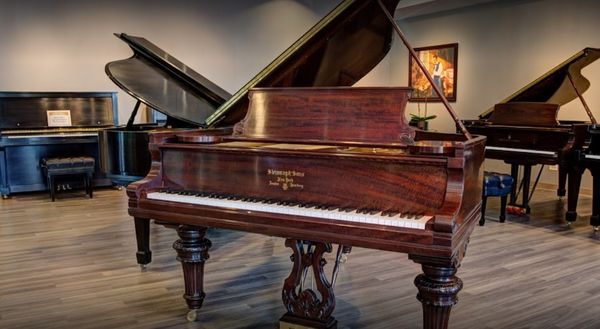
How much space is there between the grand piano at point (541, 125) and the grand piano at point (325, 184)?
2869 mm

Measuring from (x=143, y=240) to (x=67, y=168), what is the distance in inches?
130

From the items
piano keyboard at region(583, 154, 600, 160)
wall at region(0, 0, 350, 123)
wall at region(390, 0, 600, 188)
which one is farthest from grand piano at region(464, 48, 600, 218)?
wall at region(0, 0, 350, 123)

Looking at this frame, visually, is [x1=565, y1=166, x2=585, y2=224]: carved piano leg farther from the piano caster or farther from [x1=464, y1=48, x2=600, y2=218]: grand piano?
the piano caster

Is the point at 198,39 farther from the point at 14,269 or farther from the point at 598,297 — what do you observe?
the point at 598,297

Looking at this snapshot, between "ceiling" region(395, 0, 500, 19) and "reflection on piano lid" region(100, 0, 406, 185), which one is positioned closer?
"reflection on piano lid" region(100, 0, 406, 185)

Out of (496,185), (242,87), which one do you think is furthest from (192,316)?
(496,185)

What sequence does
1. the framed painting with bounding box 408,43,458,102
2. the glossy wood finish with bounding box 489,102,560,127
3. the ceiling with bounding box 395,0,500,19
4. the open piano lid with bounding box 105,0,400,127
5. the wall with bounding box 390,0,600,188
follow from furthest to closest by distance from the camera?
the framed painting with bounding box 408,43,458,102 < the ceiling with bounding box 395,0,500,19 < the wall with bounding box 390,0,600,188 < the glossy wood finish with bounding box 489,102,560,127 < the open piano lid with bounding box 105,0,400,127

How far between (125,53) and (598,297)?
6.85 meters

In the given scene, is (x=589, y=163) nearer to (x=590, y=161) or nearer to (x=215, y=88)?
(x=590, y=161)

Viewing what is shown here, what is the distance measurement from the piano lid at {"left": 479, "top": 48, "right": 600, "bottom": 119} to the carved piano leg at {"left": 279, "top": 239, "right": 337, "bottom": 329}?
13.5ft

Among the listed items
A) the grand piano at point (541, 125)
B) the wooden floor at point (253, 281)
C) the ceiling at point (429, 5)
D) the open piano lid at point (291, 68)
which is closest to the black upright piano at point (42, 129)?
the wooden floor at point (253, 281)

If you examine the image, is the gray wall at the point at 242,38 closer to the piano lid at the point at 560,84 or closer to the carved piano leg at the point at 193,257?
the piano lid at the point at 560,84

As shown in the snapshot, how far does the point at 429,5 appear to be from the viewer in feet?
26.6

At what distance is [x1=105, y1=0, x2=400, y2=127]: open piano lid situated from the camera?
262 centimetres
